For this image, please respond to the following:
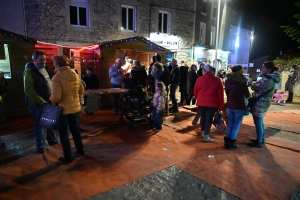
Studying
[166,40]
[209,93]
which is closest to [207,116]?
[209,93]

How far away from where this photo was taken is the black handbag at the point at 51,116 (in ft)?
11.3

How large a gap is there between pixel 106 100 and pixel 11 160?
4.85 m

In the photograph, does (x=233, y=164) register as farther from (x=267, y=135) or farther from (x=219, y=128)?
(x=267, y=135)

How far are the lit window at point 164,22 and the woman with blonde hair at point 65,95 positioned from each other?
1213 centimetres

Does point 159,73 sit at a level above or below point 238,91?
above

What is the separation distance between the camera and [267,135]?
5625mm

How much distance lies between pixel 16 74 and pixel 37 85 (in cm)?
380

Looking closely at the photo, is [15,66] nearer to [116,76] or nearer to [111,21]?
[116,76]

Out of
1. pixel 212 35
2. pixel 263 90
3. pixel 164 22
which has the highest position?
pixel 164 22

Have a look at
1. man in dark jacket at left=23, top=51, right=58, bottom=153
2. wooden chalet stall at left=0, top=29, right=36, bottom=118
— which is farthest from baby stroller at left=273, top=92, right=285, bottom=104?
wooden chalet stall at left=0, top=29, right=36, bottom=118

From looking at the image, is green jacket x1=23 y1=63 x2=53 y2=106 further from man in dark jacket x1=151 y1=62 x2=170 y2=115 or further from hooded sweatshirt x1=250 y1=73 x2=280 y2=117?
hooded sweatshirt x1=250 y1=73 x2=280 y2=117

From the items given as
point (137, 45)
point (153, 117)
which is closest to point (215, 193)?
point (153, 117)

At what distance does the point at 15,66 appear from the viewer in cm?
683

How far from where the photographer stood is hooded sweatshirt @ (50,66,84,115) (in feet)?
11.0
